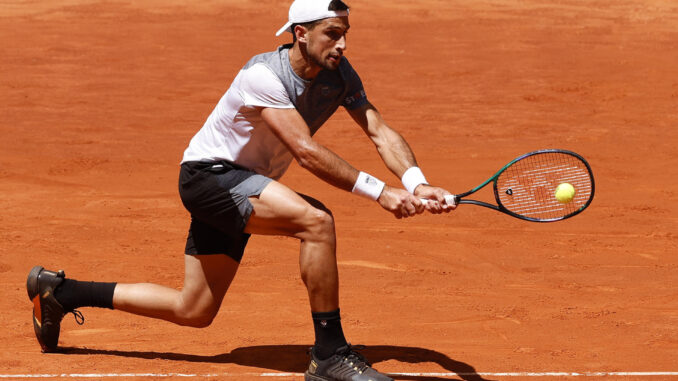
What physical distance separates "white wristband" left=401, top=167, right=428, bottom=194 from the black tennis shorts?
0.76 m

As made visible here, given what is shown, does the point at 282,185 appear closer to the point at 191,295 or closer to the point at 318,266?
the point at 318,266

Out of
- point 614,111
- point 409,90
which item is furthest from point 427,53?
point 614,111

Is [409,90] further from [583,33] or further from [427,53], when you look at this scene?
[583,33]

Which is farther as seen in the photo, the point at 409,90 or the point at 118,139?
the point at 409,90

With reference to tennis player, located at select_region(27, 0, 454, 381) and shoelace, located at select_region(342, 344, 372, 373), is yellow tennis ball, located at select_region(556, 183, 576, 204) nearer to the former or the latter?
tennis player, located at select_region(27, 0, 454, 381)

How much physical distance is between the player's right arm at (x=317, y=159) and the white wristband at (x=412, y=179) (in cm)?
30

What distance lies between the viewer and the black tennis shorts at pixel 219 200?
16.9 feet

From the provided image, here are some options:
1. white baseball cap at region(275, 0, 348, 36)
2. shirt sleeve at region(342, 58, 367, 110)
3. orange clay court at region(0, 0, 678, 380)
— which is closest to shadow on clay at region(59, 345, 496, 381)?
orange clay court at region(0, 0, 678, 380)

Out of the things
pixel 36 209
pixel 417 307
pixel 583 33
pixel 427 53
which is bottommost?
pixel 36 209

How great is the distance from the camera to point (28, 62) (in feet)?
49.8

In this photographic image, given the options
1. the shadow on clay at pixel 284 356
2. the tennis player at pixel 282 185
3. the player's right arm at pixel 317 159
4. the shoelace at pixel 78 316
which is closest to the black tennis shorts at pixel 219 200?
the tennis player at pixel 282 185

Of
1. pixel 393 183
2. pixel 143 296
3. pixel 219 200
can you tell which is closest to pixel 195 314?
→ pixel 143 296

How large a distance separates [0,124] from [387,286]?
22.5 feet

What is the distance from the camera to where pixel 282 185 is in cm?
515
